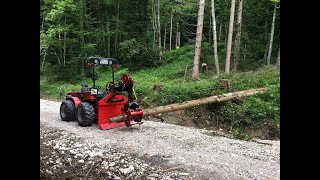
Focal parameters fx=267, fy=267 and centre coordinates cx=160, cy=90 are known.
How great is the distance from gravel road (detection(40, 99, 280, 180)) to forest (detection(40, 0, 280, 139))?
3.97 meters

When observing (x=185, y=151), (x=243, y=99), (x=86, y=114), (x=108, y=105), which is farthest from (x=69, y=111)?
(x=243, y=99)

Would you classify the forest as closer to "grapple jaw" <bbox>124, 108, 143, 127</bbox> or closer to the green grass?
the green grass

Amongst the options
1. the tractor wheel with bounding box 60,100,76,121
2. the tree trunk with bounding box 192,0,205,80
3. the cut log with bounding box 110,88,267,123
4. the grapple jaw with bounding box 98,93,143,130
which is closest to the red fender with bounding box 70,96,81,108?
the tractor wheel with bounding box 60,100,76,121

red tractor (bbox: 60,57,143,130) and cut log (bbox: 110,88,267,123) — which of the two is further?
cut log (bbox: 110,88,267,123)

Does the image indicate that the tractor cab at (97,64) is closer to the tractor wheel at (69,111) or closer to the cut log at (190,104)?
the tractor wheel at (69,111)

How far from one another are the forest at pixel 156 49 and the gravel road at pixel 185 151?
156 inches

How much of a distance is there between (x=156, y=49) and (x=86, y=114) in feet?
54.2

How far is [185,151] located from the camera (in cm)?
605

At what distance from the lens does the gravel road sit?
4871mm

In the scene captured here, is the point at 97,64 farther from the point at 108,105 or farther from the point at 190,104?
the point at 190,104

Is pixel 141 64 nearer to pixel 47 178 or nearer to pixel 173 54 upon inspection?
pixel 173 54

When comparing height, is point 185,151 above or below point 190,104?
below
